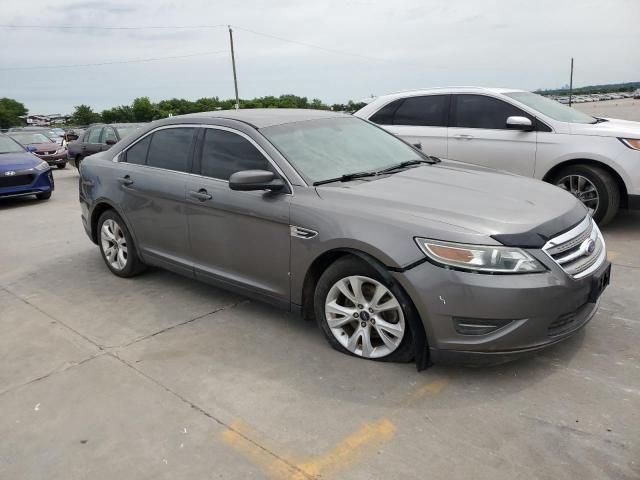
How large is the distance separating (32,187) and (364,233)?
30.8 feet

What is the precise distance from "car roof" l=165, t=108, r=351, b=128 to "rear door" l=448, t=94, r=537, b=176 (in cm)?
286

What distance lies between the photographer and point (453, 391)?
10.4ft

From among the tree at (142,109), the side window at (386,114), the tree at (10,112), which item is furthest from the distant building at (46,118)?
the side window at (386,114)

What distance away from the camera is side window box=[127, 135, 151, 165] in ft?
16.7

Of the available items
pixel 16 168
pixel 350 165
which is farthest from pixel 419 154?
pixel 16 168

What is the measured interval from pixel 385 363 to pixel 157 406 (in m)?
1.38

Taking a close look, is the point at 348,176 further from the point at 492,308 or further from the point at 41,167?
the point at 41,167

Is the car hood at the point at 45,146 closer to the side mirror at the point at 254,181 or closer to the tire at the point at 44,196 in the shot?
the tire at the point at 44,196

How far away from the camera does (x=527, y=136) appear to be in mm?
6699

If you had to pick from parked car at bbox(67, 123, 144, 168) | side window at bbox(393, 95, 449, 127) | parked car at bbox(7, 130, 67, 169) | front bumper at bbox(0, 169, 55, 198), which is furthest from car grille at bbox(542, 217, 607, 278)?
parked car at bbox(7, 130, 67, 169)

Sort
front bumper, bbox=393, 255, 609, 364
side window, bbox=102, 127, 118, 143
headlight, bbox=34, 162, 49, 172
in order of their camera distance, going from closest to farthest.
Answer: front bumper, bbox=393, 255, 609, 364 < headlight, bbox=34, 162, 49, 172 < side window, bbox=102, 127, 118, 143

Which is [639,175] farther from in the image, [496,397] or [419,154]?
[496,397]

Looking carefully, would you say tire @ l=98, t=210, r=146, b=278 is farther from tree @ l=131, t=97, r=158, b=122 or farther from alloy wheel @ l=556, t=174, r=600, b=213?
tree @ l=131, t=97, r=158, b=122

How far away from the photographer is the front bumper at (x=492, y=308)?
2.98m
